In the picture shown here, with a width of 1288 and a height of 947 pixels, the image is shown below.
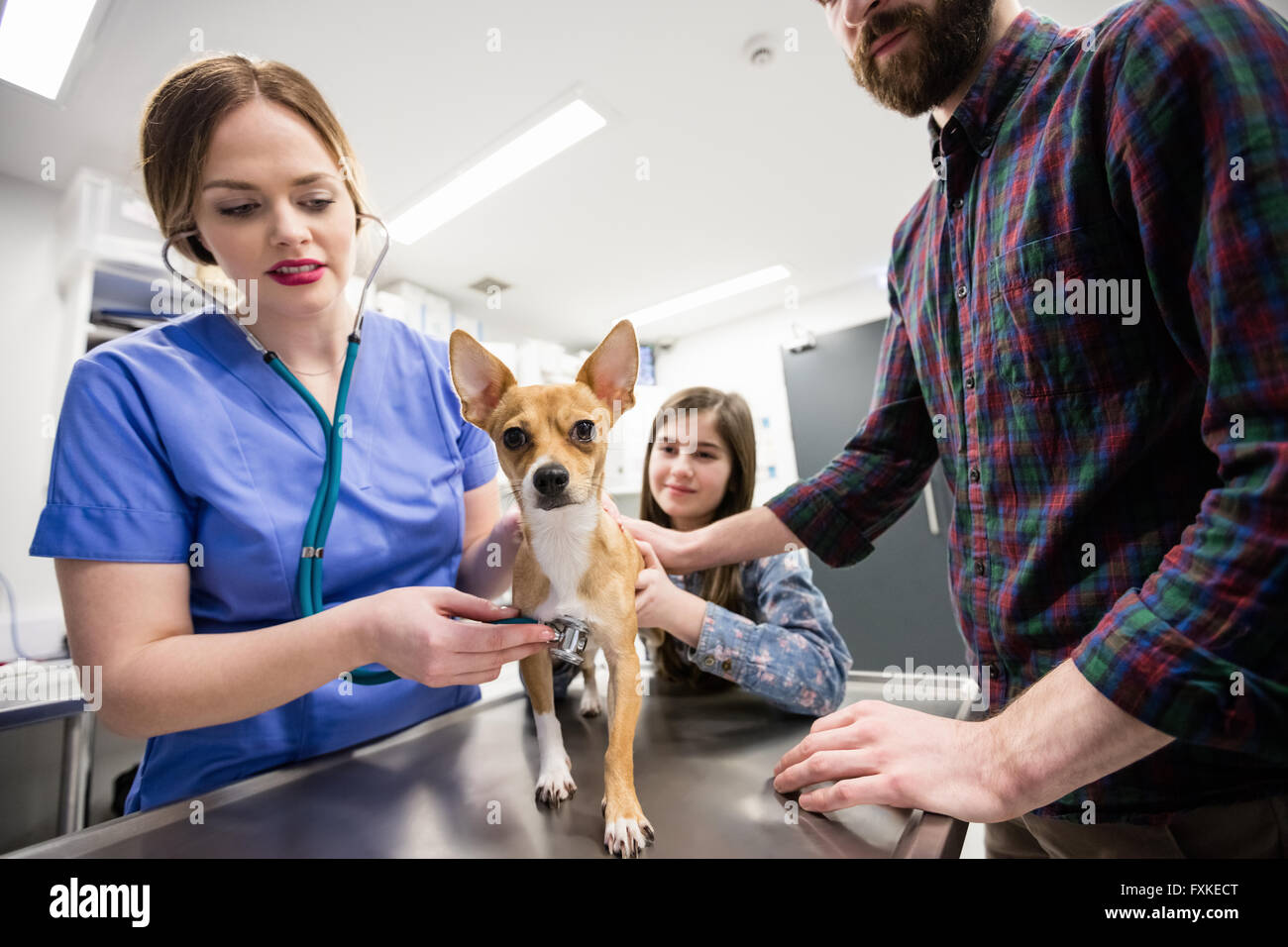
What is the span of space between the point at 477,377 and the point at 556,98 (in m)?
2.37

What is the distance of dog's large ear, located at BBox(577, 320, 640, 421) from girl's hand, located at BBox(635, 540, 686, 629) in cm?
30

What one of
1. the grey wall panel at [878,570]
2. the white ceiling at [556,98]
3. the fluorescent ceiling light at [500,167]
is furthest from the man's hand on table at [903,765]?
the fluorescent ceiling light at [500,167]

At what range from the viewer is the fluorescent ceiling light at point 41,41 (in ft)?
6.18

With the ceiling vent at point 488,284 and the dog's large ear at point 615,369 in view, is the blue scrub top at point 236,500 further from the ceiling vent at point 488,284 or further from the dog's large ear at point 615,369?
the ceiling vent at point 488,284

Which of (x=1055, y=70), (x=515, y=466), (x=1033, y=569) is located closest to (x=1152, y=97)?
(x=1055, y=70)

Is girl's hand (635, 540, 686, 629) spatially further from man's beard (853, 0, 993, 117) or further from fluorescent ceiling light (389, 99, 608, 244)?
fluorescent ceiling light (389, 99, 608, 244)

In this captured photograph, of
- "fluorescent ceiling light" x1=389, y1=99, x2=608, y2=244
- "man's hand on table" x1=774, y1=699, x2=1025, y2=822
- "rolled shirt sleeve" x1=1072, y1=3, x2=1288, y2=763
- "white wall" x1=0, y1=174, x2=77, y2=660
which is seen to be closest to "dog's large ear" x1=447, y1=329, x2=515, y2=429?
"man's hand on table" x1=774, y1=699, x2=1025, y2=822

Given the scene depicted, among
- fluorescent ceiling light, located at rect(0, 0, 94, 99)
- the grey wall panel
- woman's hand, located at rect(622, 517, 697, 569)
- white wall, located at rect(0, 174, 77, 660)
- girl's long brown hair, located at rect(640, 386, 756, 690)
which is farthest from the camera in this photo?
the grey wall panel

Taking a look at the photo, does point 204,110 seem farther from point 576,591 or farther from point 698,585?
point 698,585

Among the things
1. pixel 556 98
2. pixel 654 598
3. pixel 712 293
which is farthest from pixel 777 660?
pixel 712 293

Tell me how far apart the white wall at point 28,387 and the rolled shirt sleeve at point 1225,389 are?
375 cm

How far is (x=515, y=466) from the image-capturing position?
2.79 feet

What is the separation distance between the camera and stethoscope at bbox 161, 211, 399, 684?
820mm
